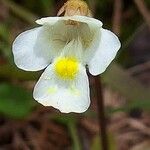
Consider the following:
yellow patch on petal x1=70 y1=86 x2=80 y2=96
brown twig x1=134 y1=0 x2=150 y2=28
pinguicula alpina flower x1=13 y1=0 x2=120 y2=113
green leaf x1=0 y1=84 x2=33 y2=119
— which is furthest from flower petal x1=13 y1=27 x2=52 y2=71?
brown twig x1=134 y1=0 x2=150 y2=28

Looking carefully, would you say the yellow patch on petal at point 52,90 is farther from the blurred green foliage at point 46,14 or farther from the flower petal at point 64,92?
the blurred green foliage at point 46,14

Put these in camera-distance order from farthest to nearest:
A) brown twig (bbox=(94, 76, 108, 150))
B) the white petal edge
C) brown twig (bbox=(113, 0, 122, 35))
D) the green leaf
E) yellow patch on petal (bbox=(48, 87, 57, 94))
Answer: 1. brown twig (bbox=(113, 0, 122, 35))
2. the green leaf
3. brown twig (bbox=(94, 76, 108, 150))
4. yellow patch on petal (bbox=(48, 87, 57, 94))
5. the white petal edge

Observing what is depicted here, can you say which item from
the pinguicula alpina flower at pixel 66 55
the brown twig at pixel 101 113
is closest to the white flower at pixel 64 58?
the pinguicula alpina flower at pixel 66 55

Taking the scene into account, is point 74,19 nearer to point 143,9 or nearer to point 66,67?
point 66,67

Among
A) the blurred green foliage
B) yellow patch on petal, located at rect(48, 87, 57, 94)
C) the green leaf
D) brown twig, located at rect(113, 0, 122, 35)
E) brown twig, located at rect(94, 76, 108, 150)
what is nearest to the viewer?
yellow patch on petal, located at rect(48, 87, 57, 94)

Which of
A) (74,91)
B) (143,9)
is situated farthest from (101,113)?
(143,9)

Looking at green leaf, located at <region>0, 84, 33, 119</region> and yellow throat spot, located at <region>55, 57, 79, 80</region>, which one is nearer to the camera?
yellow throat spot, located at <region>55, 57, 79, 80</region>

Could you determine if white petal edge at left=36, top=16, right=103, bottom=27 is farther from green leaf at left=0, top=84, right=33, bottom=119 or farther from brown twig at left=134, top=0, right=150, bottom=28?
brown twig at left=134, top=0, right=150, bottom=28

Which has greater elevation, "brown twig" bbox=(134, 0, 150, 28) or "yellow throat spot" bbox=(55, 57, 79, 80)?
"brown twig" bbox=(134, 0, 150, 28)
